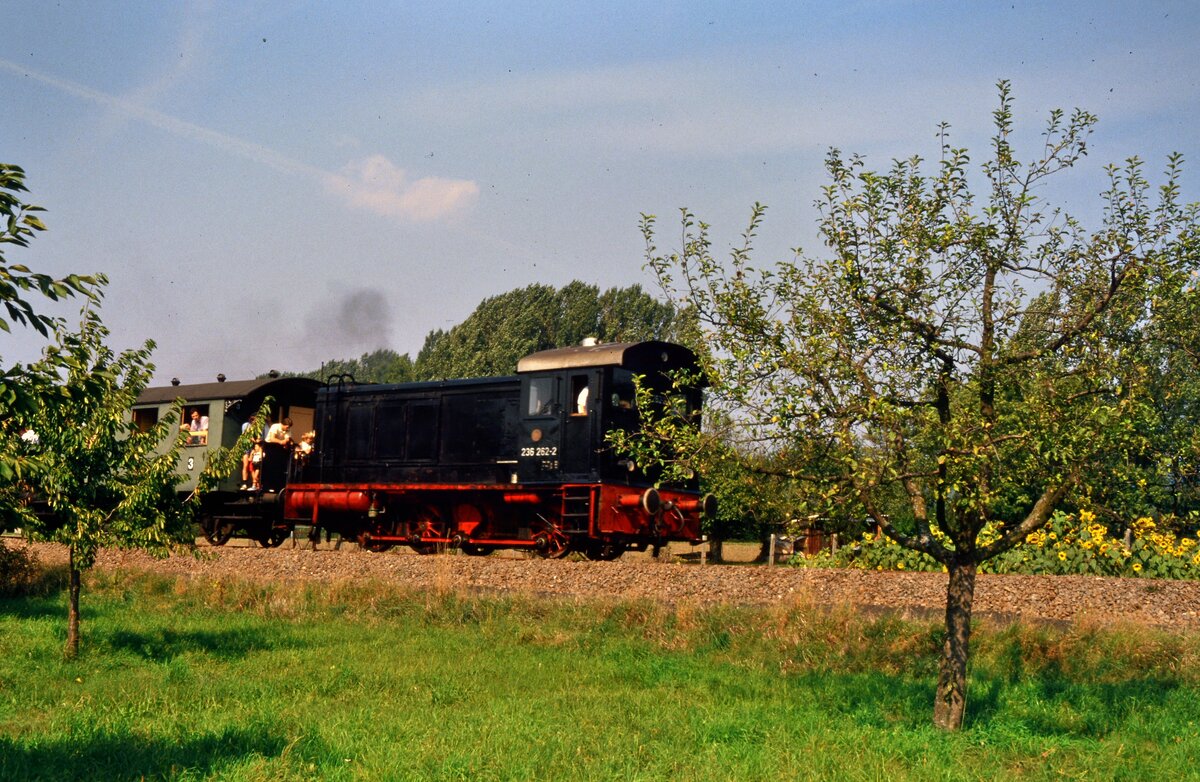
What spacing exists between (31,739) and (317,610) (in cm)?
886

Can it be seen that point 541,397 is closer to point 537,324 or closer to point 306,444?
point 306,444

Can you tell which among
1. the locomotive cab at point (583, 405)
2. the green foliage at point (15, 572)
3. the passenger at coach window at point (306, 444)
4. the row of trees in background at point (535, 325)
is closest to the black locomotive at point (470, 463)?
the locomotive cab at point (583, 405)

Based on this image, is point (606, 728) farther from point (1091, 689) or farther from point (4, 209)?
point (4, 209)

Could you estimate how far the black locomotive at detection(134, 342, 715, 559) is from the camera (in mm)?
21891

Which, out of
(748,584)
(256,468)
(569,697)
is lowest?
(569,697)

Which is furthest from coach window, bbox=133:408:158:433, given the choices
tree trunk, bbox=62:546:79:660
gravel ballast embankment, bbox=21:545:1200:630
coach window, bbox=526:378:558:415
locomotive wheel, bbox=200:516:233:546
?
tree trunk, bbox=62:546:79:660

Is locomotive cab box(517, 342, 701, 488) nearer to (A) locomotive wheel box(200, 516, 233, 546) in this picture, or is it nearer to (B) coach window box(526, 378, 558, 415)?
(B) coach window box(526, 378, 558, 415)

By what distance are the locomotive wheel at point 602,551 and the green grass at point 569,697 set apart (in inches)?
200

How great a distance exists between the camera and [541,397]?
74.9ft

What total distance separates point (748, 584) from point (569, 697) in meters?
6.68

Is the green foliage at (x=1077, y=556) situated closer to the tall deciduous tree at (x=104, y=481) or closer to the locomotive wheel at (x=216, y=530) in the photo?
the tall deciduous tree at (x=104, y=481)

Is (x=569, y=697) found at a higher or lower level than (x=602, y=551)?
lower

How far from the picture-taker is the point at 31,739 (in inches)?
367

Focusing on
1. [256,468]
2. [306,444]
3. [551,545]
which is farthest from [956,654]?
[256,468]
